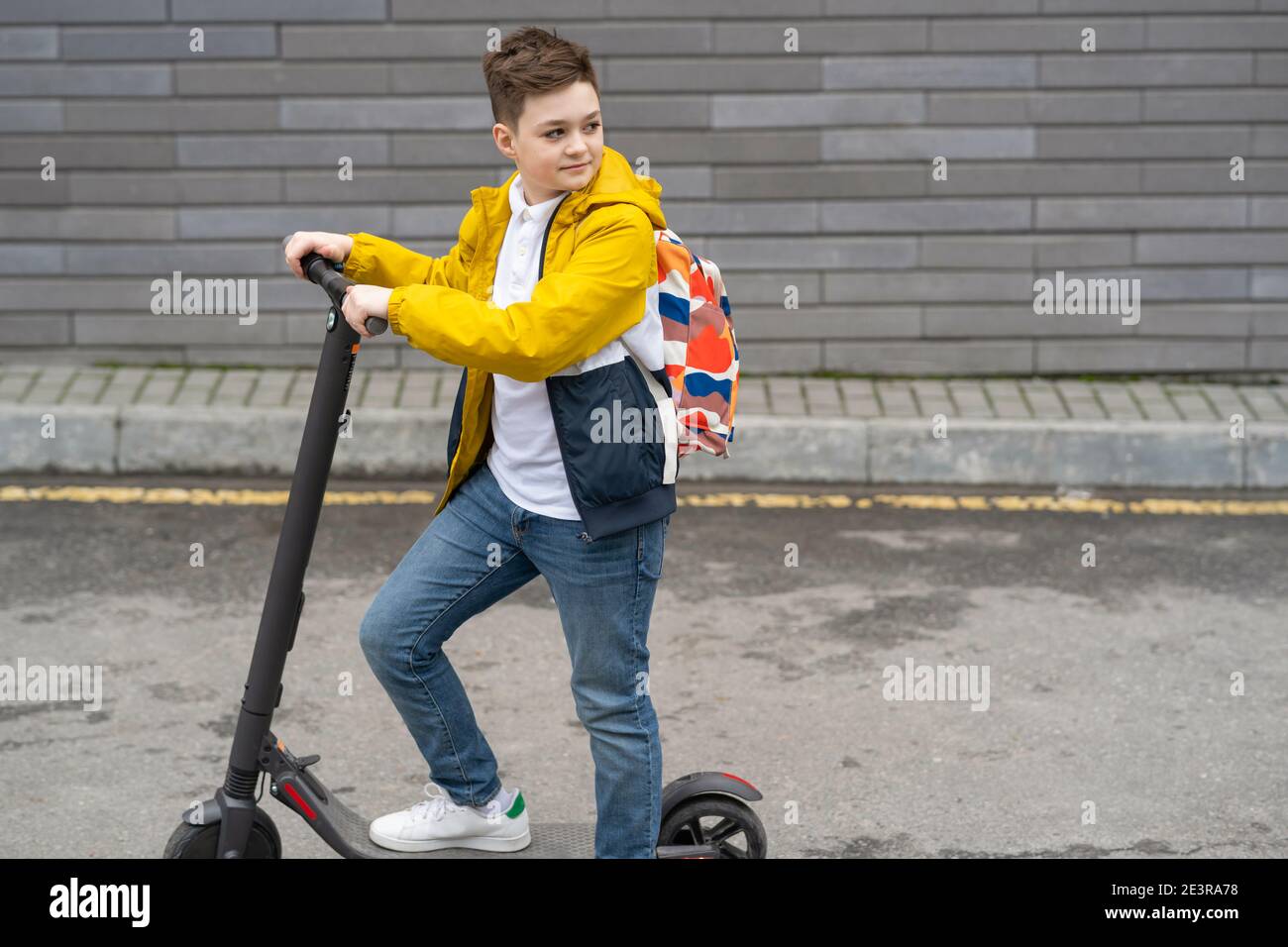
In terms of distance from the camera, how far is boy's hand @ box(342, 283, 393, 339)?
3.32 meters

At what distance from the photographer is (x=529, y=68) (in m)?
3.40

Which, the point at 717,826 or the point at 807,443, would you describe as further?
the point at 807,443

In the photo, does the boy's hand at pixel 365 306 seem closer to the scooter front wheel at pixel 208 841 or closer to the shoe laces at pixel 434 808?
the scooter front wheel at pixel 208 841

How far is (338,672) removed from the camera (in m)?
5.59

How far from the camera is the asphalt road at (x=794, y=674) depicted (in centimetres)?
464

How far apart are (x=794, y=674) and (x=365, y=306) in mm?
2692

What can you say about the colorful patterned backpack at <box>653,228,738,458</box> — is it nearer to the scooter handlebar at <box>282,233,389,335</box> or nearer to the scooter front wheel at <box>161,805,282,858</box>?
the scooter handlebar at <box>282,233,389,335</box>

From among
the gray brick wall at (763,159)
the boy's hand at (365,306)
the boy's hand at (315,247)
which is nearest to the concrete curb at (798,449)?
the gray brick wall at (763,159)

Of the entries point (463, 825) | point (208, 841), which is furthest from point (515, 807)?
point (208, 841)

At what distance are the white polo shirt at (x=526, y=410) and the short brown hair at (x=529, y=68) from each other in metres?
0.22

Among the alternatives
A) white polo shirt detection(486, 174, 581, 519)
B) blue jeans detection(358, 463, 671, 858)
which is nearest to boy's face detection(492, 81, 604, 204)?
white polo shirt detection(486, 174, 581, 519)

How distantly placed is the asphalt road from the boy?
0.83m

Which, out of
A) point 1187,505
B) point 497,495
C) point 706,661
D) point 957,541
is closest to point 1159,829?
point 706,661

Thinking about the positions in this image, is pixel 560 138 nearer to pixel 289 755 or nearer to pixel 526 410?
pixel 526 410
